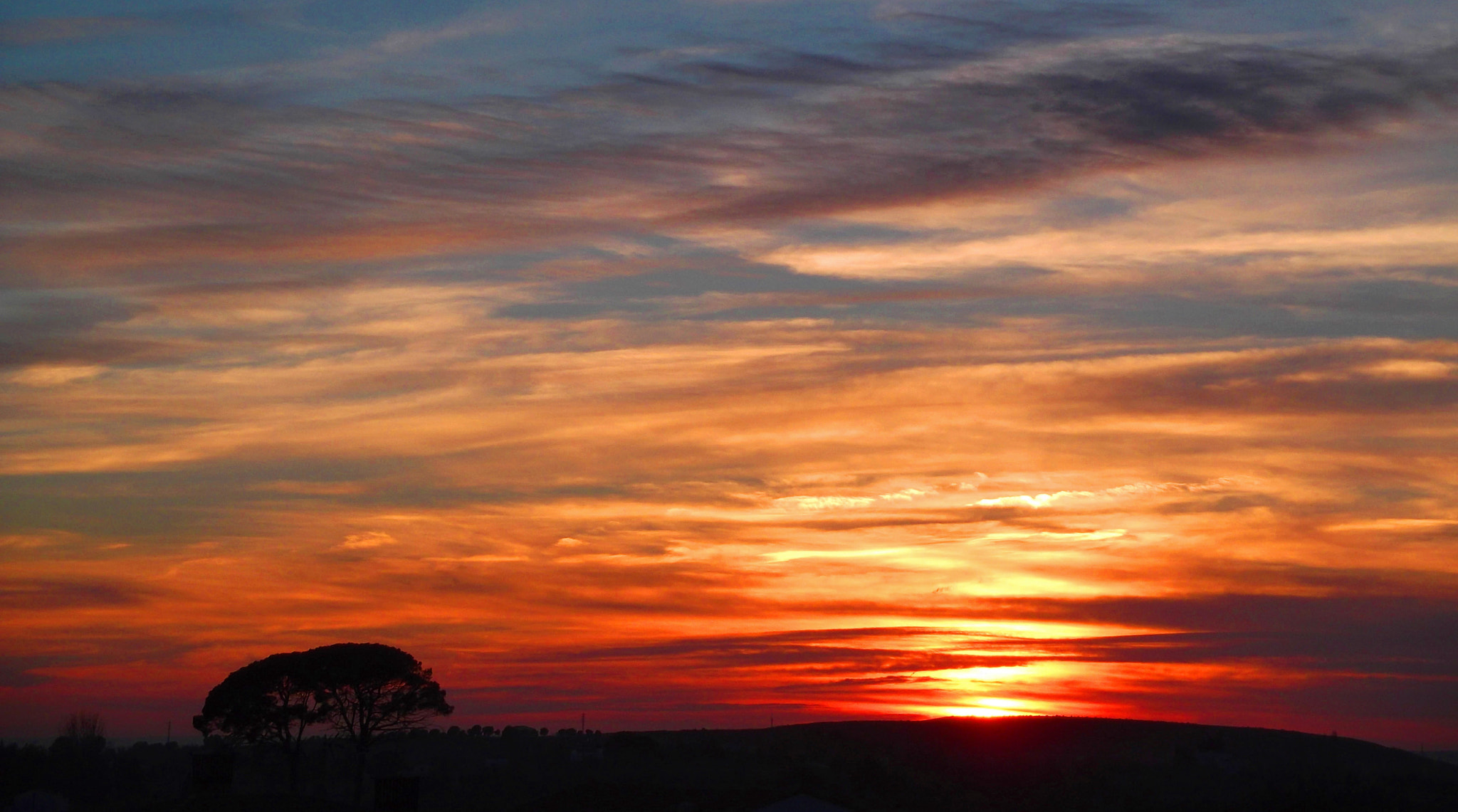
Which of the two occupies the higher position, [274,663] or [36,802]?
[274,663]

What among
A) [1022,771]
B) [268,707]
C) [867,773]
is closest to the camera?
[268,707]

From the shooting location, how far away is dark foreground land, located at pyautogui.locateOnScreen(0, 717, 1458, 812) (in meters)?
71.8

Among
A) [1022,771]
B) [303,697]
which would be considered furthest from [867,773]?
[303,697]

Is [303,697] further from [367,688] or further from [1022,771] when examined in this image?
[1022,771]

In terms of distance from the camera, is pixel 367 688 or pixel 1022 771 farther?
pixel 1022 771

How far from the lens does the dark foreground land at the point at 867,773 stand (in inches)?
2825

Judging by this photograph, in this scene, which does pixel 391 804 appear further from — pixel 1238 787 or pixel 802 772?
pixel 1238 787

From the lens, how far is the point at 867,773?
87.3 meters

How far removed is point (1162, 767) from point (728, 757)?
31.0 m

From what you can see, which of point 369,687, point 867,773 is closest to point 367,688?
point 369,687

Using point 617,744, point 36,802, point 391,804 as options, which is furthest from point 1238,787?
point 36,802

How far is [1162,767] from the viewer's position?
3730 inches

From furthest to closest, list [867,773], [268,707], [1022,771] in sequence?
[1022,771] → [867,773] → [268,707]

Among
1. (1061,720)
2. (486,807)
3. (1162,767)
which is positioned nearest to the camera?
(486,807)
